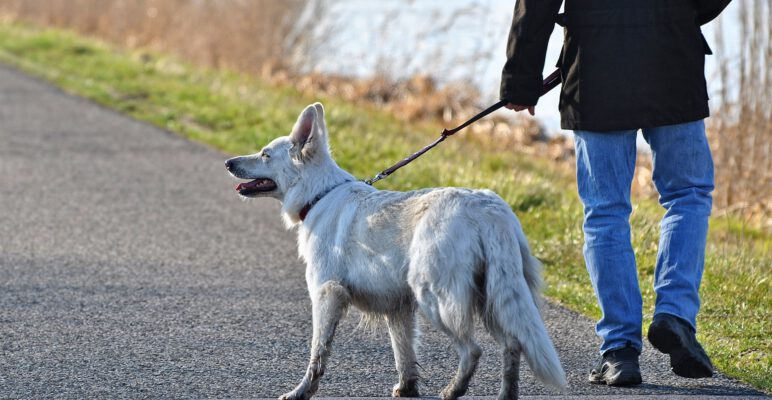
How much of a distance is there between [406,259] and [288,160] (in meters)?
0.95

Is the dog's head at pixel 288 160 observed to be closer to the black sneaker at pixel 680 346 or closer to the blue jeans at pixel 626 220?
the blue jeans at pixel 626 220

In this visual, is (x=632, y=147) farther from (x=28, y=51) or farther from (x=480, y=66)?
(x=28, y=51)

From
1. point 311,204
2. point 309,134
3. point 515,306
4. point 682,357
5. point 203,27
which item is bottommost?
point 682,357

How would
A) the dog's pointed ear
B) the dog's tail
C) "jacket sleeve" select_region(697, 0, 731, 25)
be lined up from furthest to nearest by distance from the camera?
the dog's pointed ear < "jacket sleeve" select_region(697, 0, 731, 25) < the dog's tail

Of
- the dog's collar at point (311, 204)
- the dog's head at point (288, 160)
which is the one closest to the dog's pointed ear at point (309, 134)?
the dog's head at point (288, 160)

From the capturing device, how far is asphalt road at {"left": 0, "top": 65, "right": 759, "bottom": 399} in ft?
17.0

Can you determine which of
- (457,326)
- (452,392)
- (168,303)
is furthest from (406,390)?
(168,303)

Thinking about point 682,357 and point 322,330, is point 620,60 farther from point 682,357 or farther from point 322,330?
point 322,330

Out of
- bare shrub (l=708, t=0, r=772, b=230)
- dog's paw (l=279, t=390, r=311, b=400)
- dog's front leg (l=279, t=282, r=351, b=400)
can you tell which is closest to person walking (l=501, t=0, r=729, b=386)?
dog's front leg (l=279, t=282, r=351, b=400)

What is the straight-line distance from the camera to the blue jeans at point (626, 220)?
16.7 ft

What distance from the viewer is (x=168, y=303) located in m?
6.67

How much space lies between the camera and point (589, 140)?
16.8ft

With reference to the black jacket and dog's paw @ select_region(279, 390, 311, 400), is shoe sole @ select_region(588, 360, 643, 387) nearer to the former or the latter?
the black jacket

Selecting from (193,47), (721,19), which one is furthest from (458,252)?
(193,47)
